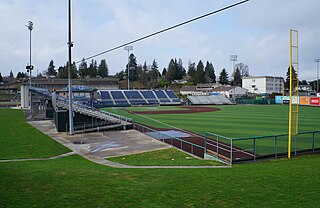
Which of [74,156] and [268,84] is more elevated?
[268,84]

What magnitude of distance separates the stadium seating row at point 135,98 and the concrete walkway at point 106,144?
166 feet

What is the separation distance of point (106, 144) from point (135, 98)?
209 feet

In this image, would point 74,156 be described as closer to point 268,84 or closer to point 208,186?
point 208,186

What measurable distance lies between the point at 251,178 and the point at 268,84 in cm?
13238

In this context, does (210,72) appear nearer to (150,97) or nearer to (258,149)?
(150,97)

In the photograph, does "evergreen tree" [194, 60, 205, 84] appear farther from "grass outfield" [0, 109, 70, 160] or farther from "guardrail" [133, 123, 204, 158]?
"grass outfield" [0, 109, 70, 160]

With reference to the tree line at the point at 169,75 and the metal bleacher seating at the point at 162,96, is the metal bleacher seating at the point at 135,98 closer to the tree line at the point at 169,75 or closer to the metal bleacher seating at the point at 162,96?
the metal bleacher seating at the point at 162,96

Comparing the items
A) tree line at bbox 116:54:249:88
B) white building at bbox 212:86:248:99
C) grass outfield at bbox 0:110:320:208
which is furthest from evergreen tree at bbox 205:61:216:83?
grass outfield at bbox 0:110:320:208

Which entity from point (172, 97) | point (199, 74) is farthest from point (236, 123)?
point (199, 74)

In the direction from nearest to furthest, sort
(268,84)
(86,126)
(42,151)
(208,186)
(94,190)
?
1. (94,190)
2. (208,186)
3. (42,151)
4. (86,126)
5. (268,84)

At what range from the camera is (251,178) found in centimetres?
1027

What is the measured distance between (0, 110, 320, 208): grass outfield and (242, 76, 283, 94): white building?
12904 centimetres

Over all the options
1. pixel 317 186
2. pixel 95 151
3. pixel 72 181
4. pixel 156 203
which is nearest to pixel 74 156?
pixel 95 151

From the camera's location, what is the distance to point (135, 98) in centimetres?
8594
